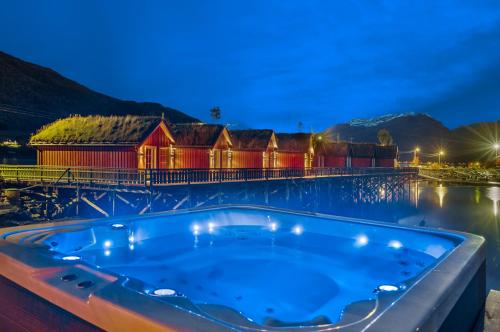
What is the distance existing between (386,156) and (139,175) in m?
42.7

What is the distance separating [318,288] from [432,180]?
6325cm

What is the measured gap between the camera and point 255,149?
31.5 meters

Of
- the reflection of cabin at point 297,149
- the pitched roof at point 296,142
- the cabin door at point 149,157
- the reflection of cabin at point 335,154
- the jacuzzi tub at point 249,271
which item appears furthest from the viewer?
the reflection of cabin at point 335,154

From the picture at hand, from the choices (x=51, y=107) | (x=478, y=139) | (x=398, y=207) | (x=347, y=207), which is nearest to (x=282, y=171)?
(x=347, y=207)

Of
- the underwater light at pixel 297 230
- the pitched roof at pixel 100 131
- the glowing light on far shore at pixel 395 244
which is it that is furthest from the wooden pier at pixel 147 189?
the glowing light on far shore at pixel 395 244

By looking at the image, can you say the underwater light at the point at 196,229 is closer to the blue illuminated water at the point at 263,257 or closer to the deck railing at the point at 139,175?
the blue illuminated water at the point at 263,257

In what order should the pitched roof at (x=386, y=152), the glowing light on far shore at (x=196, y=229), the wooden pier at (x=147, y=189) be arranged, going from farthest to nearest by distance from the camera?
the pitched roof at (x=386, y=152) < the wooden pier at (x=147, y=189) < the glowing light on far shore at (x=196, y=229)

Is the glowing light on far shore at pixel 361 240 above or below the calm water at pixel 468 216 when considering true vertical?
above

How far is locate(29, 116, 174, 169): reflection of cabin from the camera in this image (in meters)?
21.7

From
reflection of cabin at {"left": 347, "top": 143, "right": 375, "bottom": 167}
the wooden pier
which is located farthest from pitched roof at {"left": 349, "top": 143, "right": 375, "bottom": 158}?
the wooden pier

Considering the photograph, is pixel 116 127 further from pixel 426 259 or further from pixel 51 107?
pixel 51 107

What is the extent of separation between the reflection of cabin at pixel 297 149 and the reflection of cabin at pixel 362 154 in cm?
1468

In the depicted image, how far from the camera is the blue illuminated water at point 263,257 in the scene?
6.61 meters

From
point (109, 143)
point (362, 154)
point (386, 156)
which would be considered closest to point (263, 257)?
point (109, 143)
